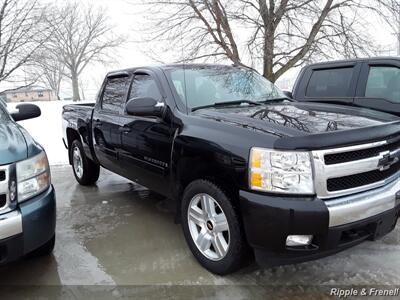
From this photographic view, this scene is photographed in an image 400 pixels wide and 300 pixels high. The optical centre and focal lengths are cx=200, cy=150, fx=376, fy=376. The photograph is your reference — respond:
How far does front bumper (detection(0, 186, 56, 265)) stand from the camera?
2.61 meters

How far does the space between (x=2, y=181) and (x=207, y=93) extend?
6.56ft

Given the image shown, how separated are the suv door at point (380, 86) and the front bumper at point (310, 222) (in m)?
2.20

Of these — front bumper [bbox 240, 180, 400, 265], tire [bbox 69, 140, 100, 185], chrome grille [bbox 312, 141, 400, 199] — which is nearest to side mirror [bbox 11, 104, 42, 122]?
tire [bbox 69, 140, 100, 185]

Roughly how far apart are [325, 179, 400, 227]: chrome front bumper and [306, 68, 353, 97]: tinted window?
2.44 meters

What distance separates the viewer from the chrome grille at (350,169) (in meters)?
2.48

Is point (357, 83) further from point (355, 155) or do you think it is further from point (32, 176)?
point (32, 176)

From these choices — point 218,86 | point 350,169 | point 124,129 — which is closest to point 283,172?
point 350,169

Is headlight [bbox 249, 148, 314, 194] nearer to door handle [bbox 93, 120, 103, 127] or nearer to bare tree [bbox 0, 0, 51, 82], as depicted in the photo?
door handle [bbox 93, 120, 103, 127]

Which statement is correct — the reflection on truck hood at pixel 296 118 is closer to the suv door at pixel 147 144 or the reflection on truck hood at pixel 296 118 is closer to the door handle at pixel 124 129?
the suv door at pixel 147 144

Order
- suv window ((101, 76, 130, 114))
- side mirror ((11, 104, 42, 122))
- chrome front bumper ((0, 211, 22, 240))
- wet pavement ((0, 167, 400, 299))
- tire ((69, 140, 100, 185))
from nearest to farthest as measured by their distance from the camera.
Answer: chrome front bumper ((0, 211, 22, 240)) < wet pavement ((0, 167, 400, 299)) < side mirror ((11, 104, 42, 122)) < suv window ((101, 76, 130, 114)) < tire ((69, 140, 100, 185))

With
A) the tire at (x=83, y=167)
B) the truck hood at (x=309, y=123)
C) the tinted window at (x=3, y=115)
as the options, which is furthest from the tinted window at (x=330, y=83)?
the tinted window at (x=3, y=115)

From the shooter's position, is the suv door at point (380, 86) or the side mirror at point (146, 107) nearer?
the side mirror at point (146, 107)

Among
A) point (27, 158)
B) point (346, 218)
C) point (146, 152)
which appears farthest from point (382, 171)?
point (27, 158)

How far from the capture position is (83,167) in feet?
19.3
